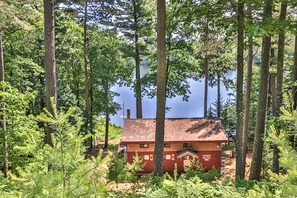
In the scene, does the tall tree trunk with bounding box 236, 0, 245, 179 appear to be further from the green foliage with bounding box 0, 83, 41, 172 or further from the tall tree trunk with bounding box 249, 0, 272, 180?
the green foliage with bounding box 0, 83, 41, 172

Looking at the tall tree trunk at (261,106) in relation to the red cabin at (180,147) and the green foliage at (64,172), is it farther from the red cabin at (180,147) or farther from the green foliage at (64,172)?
the green foliage at (64,172)

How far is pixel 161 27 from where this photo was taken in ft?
24.6

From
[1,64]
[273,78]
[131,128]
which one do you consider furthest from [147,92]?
[1,64]

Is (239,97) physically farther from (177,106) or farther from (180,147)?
(177,106)

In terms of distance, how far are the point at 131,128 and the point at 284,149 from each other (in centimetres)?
1501

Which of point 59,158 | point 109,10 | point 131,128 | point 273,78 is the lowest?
point 131,128

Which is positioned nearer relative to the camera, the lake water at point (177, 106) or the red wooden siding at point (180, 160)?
the red wooden siding at point (180, 160)

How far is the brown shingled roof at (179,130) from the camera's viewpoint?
16.6 meters

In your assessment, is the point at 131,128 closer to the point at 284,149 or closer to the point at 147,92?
the point at 147,92

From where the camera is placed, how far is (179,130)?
17.4 m

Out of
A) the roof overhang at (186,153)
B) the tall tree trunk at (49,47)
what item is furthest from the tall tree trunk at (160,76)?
the roof overhang at (186,153)

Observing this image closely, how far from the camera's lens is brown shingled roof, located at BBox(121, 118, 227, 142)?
16578mm

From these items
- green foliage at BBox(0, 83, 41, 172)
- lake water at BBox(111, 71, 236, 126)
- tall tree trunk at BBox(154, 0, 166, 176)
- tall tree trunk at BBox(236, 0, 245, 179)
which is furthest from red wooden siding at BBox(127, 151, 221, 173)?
lake water at BBox(111, 71, 236, 126)

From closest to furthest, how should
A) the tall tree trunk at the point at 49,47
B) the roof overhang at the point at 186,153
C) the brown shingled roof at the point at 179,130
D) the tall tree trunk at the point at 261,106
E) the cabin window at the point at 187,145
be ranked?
1. the tall tree trunk at the point at 49,47
2. the tall tree trunk at the point at 261,106
3. the roof overhang at the point at 186,153
4. the brown shingled roof at the point at 179,130
5. the cabin window at the point at 187,145
